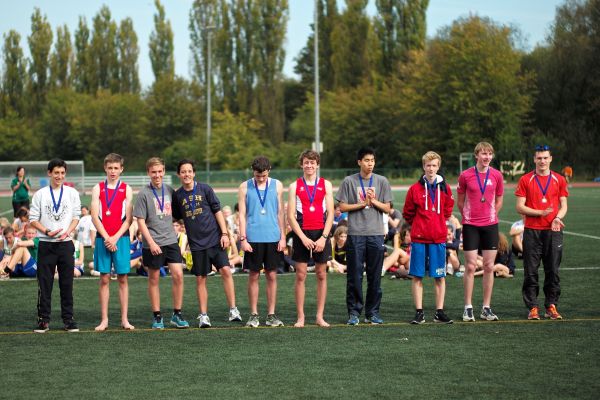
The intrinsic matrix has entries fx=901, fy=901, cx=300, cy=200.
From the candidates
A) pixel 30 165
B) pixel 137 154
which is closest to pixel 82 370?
pixel 30 165

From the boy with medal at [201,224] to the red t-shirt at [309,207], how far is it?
2.80 ft

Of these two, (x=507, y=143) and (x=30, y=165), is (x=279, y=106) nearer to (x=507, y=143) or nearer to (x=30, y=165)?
(x=507, y=143)

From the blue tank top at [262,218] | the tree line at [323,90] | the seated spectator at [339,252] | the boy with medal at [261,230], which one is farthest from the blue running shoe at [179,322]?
the tree line at [323,90]

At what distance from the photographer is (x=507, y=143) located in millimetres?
61375

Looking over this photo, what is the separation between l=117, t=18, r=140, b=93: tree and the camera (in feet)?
255

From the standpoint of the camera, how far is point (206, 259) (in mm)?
9828

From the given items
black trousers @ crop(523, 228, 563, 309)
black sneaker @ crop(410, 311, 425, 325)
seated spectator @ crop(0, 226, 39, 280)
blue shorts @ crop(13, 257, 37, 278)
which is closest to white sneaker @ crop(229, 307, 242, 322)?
black sneaker @ crop(410, 311, 425, 325)

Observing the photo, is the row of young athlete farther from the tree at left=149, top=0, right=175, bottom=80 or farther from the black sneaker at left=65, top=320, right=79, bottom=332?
the tree at left=149, top=0, right=175, bottom=80

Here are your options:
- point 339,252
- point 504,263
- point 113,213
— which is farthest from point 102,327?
point 504,263

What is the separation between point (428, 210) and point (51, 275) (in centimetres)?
411

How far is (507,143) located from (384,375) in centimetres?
5601

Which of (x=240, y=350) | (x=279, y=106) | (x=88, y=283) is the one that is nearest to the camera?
(x=240, y=350)

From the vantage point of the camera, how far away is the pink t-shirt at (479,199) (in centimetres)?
992

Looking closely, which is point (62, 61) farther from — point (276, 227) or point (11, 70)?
point (276, 227)
